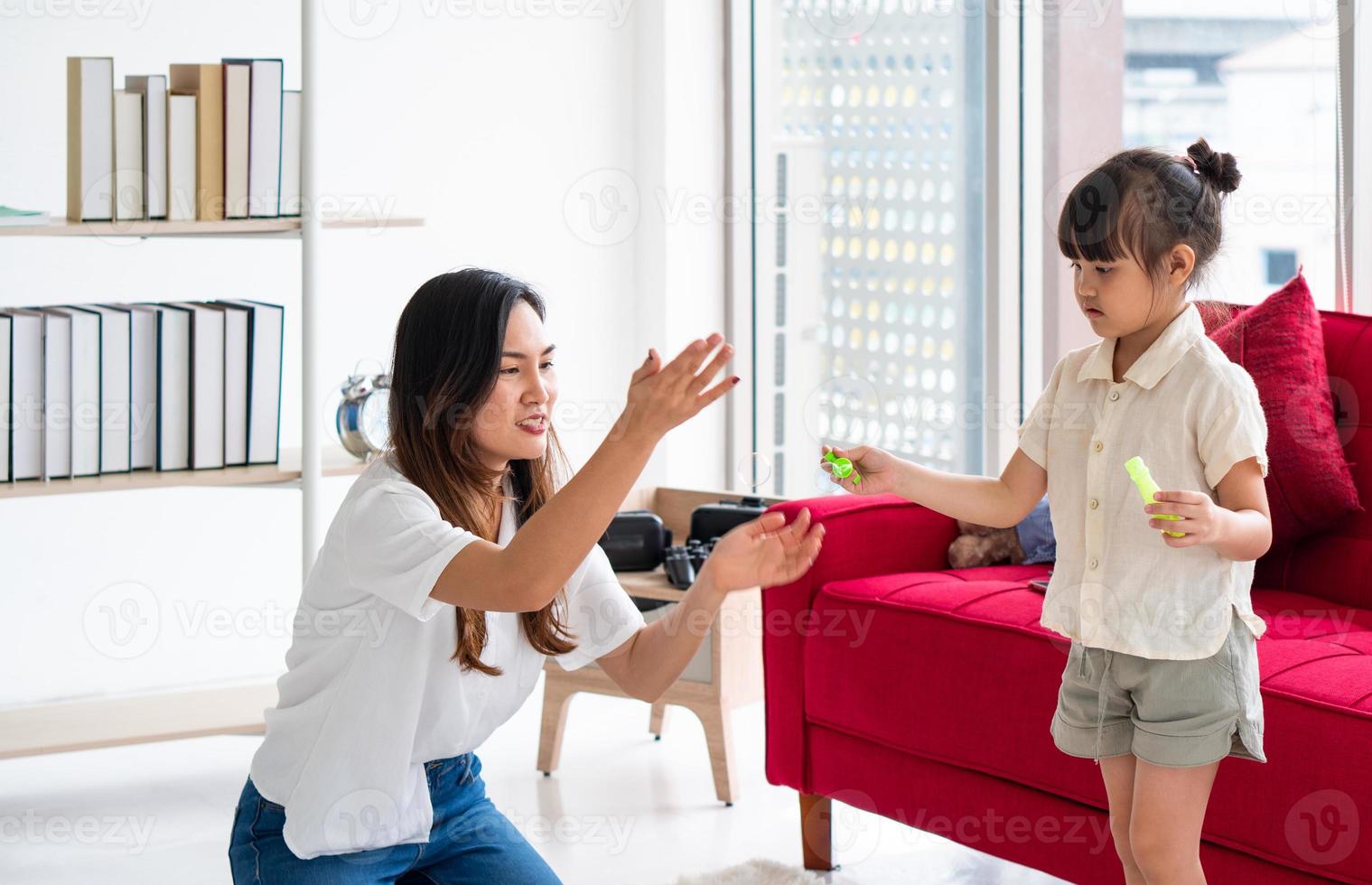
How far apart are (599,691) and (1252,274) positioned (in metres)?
1.49

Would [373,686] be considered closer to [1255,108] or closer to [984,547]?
[984,547]

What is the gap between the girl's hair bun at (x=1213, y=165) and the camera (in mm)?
1481

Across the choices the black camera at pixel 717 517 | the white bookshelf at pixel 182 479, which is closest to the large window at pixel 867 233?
the black camera at pixel 717 517

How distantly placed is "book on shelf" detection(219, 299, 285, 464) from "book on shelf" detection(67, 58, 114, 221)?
29cm

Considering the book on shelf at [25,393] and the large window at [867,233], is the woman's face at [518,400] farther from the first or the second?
the large window at [867,233]

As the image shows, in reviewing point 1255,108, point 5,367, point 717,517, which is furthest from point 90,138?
point 1255,108

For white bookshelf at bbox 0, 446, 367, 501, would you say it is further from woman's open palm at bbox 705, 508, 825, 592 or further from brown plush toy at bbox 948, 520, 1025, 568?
woman's open palm at bbox 705, 508, 825, 592

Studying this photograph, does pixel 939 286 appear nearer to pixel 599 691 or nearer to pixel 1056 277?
pixel 1056 277

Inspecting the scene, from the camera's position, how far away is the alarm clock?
2.65 metres

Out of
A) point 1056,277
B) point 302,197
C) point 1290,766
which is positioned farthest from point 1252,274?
point 302,197

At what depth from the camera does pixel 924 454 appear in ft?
11.1

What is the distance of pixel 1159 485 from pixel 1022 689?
18.1 inches

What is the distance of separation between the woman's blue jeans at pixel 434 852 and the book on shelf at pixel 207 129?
1.32 metres

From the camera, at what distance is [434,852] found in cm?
142
